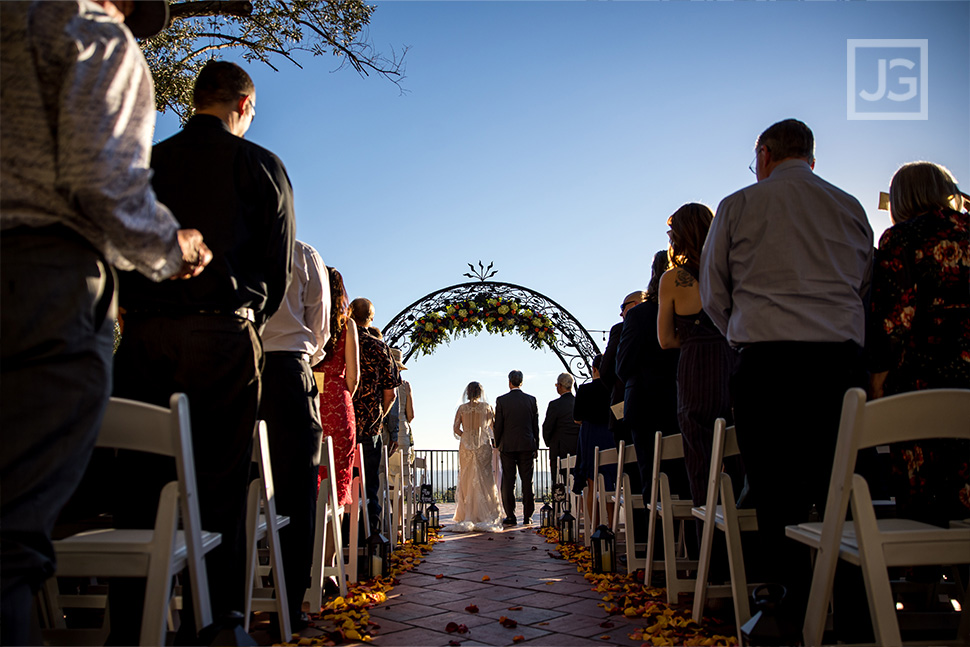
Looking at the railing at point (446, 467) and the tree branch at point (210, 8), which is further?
the railing at point (446, 467)

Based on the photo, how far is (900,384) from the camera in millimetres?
2730

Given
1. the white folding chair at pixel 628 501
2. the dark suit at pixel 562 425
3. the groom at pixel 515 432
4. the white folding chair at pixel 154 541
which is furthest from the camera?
the groom at pixel 515 432

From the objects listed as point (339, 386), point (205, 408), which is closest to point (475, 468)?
point (339, 386)

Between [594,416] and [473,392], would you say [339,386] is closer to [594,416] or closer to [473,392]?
[594,416]

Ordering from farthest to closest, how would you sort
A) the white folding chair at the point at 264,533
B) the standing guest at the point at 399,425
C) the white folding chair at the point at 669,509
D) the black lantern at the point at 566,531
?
the standing guest at the point at 399,425 < the black lantern at the point at 566,531 < the white folding chair at the point at 669,509 < the white folding chair at the point at 264,533

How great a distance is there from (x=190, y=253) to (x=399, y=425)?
20.6 ft

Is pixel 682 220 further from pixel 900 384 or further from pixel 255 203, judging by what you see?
pixel 255 203

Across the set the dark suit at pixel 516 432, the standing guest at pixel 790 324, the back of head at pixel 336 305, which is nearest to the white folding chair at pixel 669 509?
the standing guest at pixel 790 324

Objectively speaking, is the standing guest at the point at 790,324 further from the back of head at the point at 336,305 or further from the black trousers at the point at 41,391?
the back of head at the point at 336,305

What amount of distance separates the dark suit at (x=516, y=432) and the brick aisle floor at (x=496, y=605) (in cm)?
344

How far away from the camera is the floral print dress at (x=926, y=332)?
2.56 m

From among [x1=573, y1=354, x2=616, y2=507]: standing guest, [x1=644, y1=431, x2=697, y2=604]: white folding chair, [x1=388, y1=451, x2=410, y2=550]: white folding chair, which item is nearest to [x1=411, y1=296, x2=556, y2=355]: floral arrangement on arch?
[x1=388, y1=451, x2=410, y2=550]: white folding chair

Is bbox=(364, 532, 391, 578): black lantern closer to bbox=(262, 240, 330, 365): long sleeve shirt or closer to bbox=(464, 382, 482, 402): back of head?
A: bbox=(262, 240, 330, 365): long sleeve shirt

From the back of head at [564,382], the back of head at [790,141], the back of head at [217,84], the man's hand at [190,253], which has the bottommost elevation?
the back of head at [564,382]
